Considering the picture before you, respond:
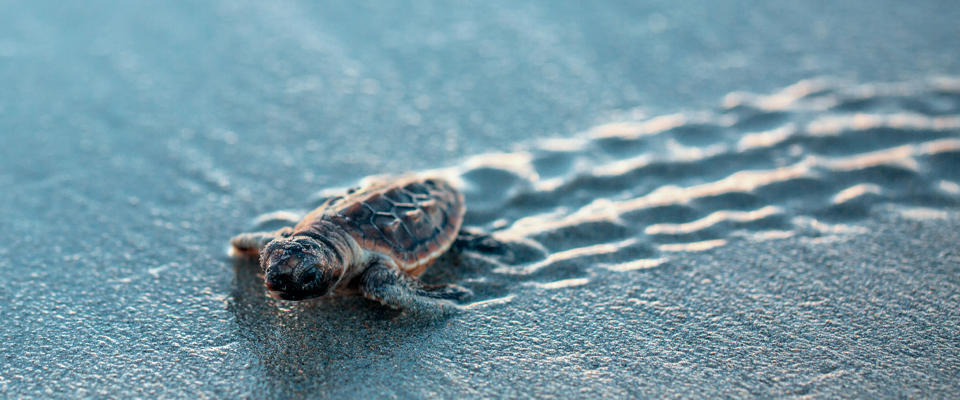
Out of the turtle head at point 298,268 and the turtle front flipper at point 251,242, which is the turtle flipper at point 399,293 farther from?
the turtle front flipper at point 251,242

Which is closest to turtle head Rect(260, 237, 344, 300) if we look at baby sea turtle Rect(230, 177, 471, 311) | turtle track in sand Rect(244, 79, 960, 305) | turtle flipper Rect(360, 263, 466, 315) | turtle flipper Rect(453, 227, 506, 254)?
baby sea turtle Rect(230, 177, 471, 311)

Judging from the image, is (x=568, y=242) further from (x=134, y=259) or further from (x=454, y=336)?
(x=134, y=259)

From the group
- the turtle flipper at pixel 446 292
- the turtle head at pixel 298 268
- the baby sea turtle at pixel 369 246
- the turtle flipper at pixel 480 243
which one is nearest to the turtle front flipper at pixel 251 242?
the baby sea turtle at pixel 369 246

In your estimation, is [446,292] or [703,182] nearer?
[446,292]

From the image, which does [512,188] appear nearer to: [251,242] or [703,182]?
[703,182]

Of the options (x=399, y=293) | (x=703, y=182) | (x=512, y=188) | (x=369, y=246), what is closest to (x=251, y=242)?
(x=369, y=246)

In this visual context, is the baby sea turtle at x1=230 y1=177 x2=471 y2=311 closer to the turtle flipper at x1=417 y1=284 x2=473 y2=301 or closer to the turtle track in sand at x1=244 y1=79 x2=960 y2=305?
the turtle flipper at x1=417 y1=284 x2=473 y2=301
